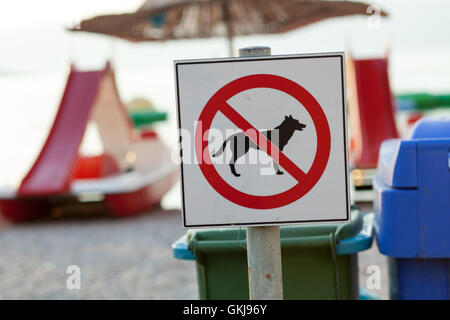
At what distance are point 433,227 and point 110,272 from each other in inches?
126

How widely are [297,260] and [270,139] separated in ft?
3.12

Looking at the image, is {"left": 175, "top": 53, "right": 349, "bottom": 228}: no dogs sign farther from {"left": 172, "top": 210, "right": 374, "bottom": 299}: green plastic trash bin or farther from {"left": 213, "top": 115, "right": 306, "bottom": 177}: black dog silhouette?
{"left": 172, "top": 210, "right": 374, "bottom": 299}: green plastic trash bin

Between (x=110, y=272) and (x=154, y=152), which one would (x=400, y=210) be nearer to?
(x=110, y=272)

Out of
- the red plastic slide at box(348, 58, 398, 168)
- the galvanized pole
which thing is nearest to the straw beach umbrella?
the red plastic slide at box(348, 58, 398, 168)

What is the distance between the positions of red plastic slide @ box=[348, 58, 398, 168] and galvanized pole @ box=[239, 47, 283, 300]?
5.89m

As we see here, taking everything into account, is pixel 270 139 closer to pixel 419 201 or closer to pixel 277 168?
pixel 277 168

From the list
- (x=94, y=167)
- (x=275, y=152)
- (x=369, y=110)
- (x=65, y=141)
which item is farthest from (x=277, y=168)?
(x=94, y=167)

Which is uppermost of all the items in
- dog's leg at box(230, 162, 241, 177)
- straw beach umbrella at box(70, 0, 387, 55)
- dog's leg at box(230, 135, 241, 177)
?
straw beach umbrella at box(70, 0, 387, 55)

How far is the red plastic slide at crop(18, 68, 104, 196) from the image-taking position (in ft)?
22.9

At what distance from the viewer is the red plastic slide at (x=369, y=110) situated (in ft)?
24.8

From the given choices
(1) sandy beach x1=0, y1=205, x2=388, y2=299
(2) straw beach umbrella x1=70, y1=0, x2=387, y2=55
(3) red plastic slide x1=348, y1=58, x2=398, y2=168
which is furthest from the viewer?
(2) straw beach umbrella x1=70, y1=0, x2=387, y2=55

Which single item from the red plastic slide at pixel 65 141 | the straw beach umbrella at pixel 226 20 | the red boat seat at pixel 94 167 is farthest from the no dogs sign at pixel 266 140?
the straw beach umbrella at pixel 226 20

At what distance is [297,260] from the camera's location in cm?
239
